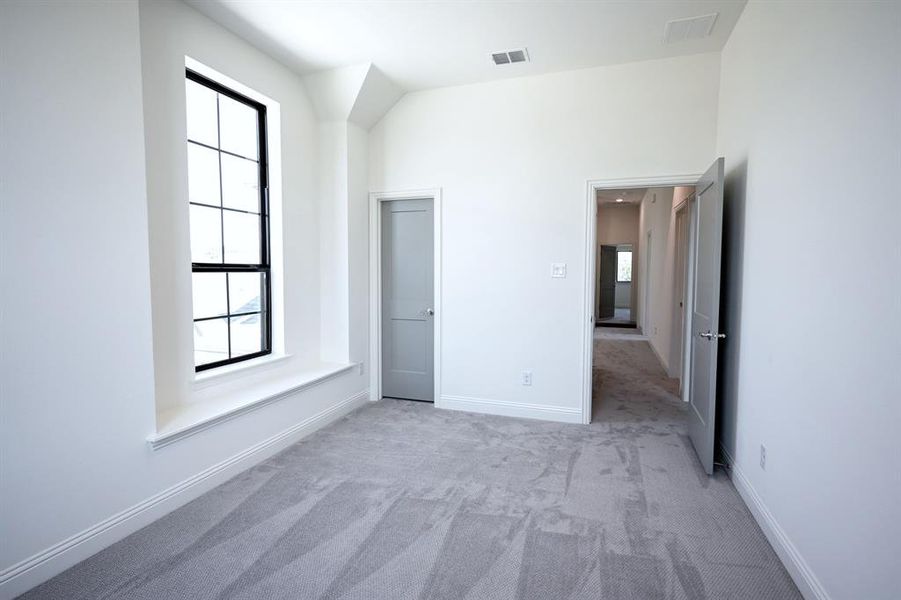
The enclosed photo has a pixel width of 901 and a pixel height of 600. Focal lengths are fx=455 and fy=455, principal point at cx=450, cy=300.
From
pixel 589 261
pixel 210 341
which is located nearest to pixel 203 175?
pixel 210 341

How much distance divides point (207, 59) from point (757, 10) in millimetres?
3283

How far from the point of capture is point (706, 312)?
9.61ft

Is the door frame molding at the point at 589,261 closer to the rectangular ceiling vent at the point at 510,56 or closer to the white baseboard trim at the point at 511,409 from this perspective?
the white baseboard trim at the point at 511,409

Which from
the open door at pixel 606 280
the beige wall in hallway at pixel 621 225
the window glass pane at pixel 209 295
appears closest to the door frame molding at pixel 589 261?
the window glass pane at pixel 209 295

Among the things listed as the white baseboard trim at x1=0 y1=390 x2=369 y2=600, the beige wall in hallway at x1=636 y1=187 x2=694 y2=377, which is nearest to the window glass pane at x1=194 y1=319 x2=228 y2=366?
the white baseboard trim at x1=0 y1=390 x2=369 y2=600

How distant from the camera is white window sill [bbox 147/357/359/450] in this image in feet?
8.00

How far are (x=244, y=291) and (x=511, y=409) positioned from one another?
7.92 feet

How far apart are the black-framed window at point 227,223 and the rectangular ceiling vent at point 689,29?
2.96 metres

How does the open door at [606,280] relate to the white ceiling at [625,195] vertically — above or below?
below

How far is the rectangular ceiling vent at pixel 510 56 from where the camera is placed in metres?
3.35

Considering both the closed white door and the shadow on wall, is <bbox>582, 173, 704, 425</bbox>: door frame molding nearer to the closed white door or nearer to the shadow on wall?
the shadow on wall

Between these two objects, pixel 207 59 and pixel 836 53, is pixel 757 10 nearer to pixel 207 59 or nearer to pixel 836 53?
pixel 836 53

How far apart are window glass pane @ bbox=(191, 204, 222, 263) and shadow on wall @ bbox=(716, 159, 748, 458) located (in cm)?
335

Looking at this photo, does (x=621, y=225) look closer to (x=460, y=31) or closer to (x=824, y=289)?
(x=460, y=31)
